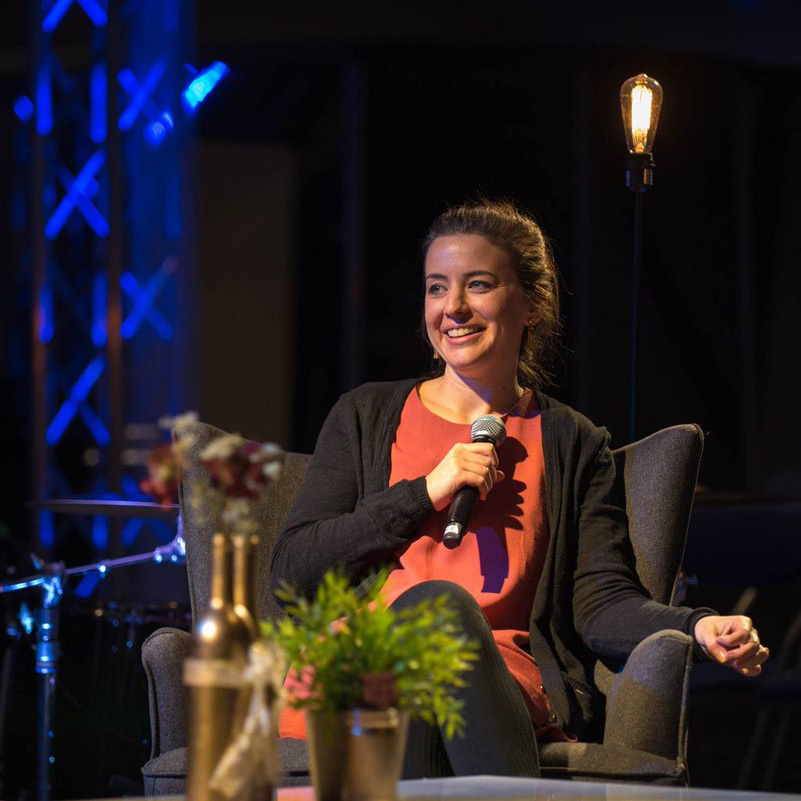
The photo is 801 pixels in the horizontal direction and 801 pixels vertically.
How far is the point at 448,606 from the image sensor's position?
1.66 metres

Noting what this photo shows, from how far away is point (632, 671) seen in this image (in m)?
1.82

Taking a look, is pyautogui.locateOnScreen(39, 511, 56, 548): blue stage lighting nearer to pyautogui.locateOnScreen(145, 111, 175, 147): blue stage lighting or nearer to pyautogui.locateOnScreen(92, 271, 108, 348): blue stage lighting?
pyautogui.locateOnScreen(92, 271, 108, 348): blue stage lighting

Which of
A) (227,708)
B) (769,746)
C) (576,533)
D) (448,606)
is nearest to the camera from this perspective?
(227,708)

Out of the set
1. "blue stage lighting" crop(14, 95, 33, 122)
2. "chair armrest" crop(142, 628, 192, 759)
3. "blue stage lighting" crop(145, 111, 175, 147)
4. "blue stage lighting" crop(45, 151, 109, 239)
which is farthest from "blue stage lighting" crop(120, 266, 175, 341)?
"chair armrest" crop(142, 628, 192, 759)

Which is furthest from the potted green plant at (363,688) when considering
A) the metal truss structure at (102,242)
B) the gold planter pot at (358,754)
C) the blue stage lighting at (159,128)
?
the blue stage lighting at (159,128)

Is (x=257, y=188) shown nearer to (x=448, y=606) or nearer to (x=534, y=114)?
(x=534, y=114)

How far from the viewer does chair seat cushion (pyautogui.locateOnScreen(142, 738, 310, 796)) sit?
1.73 metres

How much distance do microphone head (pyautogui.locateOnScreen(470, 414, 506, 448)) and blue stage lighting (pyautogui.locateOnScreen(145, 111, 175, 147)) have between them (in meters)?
3.73

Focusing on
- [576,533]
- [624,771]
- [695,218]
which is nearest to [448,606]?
[624,771]

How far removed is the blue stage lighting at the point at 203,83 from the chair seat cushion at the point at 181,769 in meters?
4.26

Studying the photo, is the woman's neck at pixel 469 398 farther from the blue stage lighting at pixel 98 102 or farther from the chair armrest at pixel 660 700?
the blue stage lighting at pixel 98 102

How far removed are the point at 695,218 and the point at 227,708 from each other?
16.7ft

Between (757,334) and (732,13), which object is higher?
(732,13)

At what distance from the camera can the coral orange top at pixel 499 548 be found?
1.94 m
